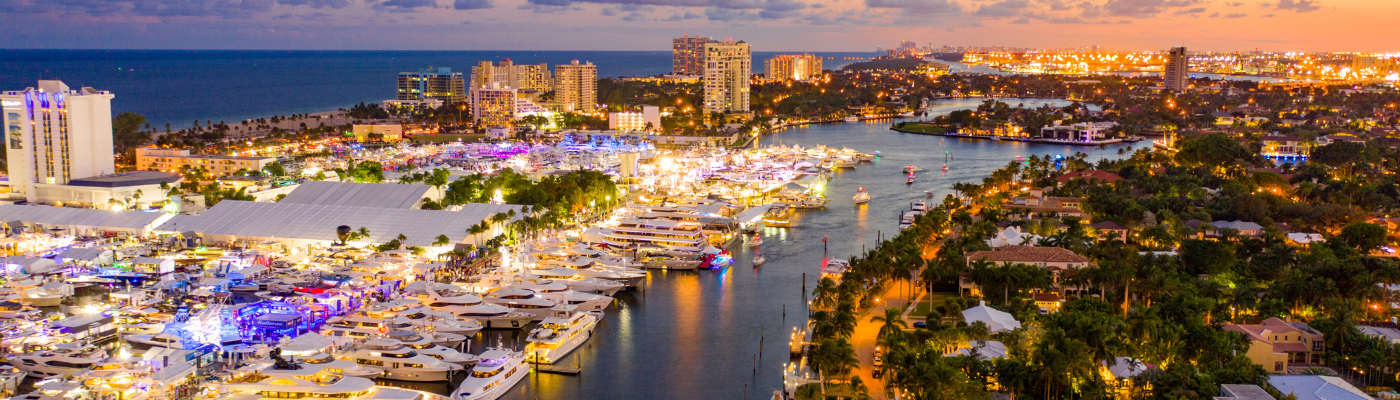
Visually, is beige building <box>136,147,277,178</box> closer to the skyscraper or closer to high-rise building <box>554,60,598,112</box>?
the skyscraper

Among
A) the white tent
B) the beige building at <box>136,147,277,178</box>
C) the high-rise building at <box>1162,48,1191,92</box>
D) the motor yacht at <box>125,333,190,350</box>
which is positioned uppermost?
the high-rise building at <box>1162,48,1191,92</box>

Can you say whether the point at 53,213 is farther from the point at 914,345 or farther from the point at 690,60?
the point at 690,60

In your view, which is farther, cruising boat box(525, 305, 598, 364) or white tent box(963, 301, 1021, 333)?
cruising boat box(525, 305, 598, 364)

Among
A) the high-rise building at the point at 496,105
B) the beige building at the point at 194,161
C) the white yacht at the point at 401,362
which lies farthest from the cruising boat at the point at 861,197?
the high-rise building at the point at 496,105

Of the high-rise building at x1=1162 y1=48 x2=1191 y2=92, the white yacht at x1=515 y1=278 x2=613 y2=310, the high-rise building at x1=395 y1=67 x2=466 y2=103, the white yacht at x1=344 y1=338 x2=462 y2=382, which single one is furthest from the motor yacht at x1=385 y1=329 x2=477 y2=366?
the high-rise building at x1=1162 y1=48 x2=1191 y2=92

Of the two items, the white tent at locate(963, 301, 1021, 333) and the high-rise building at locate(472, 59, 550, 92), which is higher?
the high-rise building at locate(472, 59, 550, 92)

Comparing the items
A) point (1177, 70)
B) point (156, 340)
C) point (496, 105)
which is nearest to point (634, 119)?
point (496, 105)

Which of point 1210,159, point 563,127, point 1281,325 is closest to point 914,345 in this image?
point 1281,325
